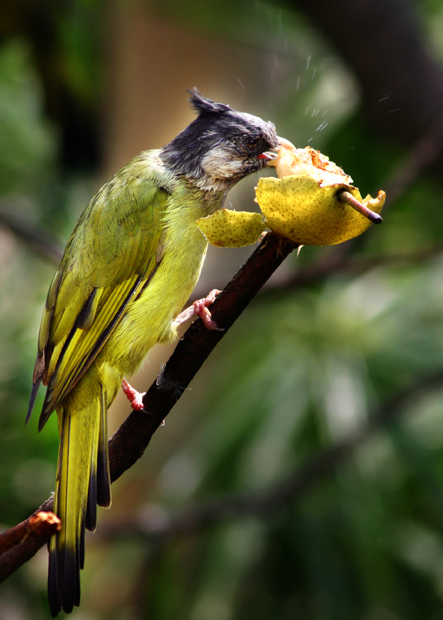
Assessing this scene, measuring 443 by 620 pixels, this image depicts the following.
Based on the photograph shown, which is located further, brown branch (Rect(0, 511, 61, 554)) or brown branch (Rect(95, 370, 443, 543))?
brown branch (Rect(95, 370, 443, 543))

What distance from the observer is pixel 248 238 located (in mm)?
1401

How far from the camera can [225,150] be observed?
2299 millimetres

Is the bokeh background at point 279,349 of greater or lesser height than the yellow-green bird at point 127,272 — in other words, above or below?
below

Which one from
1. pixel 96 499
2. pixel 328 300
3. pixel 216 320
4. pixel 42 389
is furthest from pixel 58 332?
pixel 328 300

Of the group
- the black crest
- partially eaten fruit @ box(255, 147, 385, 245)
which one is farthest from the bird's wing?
partially eaten fruit @ box(255, 147, 385, 245)

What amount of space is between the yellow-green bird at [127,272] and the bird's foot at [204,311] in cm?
4

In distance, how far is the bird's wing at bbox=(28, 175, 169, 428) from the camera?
200 centimetres

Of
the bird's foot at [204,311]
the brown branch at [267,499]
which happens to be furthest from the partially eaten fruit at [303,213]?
the brown branch at [267,499]

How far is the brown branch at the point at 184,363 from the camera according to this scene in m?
1.35

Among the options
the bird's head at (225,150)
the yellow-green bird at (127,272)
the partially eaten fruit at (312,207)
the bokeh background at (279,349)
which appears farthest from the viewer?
the bokeh background at (279,349)

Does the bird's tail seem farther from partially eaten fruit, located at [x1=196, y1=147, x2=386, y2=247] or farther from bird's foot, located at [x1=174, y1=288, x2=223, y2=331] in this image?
partially eaten fruit, located at [x1=196, y1=147, x2=386, y2=247]

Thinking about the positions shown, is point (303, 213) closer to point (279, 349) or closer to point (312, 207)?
point (312, 207)

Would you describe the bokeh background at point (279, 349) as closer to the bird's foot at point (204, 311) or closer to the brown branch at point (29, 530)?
the bird's foot at point (204, 311)

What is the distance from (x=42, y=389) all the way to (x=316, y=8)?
253cm
